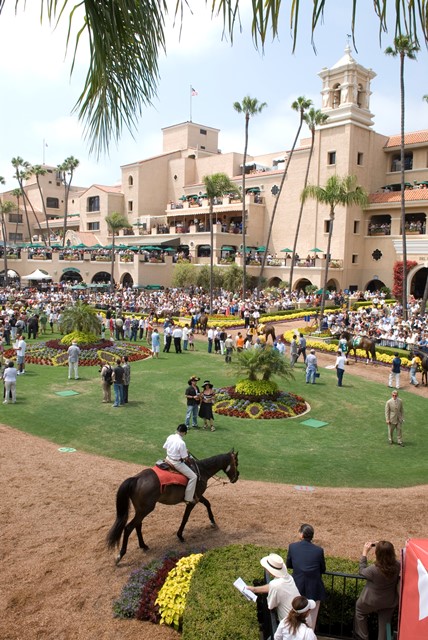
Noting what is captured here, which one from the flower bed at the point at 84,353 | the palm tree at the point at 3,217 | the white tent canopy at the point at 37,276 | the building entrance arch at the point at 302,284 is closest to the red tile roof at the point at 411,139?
the building entrance arch at the point at 302,284

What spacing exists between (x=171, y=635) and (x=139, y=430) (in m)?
8.11

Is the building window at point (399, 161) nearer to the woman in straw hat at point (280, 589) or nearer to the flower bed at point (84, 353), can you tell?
the flower bed at point (84, 353)

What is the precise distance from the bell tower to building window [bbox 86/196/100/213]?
99.9ft

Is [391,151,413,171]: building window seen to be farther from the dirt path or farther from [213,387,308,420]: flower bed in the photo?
the dirt path

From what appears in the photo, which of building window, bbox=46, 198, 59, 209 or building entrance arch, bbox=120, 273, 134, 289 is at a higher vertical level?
building window, bbox=46, 198, 59, 209

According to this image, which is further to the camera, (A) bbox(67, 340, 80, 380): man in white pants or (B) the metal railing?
(A) bbox(67, 340, 80, 380): man in white pants

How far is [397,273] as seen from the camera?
42.6m

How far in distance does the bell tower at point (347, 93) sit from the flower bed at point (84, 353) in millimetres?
31562

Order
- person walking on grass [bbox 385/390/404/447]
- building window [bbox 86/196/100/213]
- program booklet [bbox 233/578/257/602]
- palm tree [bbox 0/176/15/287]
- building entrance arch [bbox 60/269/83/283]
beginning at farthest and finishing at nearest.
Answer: building window [bbox 86/196/100/213], building entrance arch [bbox 60/269/83/283], palm tree [bbox 0/176/15/287], person walking on grass [bbox 385/390/404/447], program booklet [bbox 233/578/257/602]

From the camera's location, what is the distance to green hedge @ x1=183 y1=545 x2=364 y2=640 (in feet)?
17.6

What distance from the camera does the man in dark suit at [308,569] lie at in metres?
5.34

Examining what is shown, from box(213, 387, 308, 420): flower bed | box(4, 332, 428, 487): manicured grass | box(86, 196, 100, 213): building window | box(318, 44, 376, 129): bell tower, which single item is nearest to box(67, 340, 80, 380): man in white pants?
box(4, 332, 428, 487): manicured grass

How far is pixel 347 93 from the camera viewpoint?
147ft

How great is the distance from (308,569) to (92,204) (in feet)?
211
